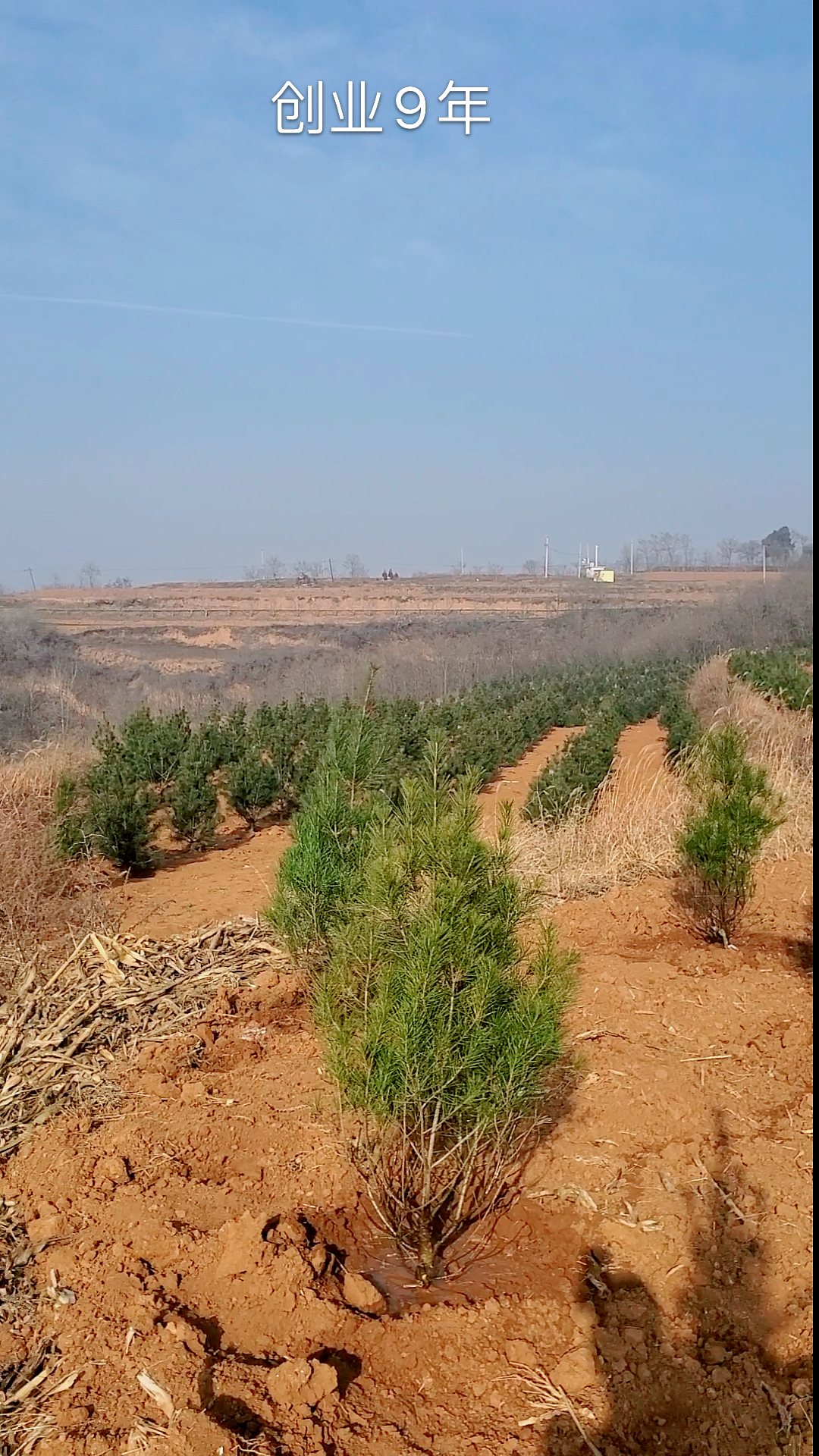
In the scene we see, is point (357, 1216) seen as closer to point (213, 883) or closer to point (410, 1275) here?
point (410, 1275)

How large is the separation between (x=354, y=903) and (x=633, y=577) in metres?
67.4

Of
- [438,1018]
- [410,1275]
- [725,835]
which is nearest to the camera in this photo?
[438,1018]

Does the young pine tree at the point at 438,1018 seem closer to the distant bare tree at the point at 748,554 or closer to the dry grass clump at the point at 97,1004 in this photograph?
the dry grass clump at the point at 97,1004

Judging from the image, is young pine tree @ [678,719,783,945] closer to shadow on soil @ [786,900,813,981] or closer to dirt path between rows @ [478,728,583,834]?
shadow on soil @ [786,900,813,981]

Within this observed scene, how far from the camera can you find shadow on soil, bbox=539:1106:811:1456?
2.45m

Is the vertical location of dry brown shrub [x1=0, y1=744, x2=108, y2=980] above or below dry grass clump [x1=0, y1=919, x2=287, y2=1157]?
above

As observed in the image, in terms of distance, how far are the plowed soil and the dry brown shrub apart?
1683 millimetres

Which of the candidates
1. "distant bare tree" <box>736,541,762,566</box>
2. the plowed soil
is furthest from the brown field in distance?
the plowed soil

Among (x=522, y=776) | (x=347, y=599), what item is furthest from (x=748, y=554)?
(x=522, y=776)

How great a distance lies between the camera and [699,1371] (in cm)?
263

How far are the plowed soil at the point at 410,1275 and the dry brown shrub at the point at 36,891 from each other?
1.68 metres

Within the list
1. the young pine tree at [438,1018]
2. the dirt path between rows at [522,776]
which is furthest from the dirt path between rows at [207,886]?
the young pine tree at [438,1018]

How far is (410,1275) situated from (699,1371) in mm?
849

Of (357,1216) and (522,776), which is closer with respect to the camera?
(357,1216)
